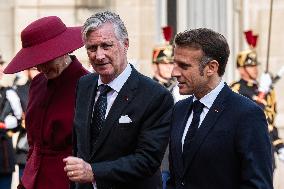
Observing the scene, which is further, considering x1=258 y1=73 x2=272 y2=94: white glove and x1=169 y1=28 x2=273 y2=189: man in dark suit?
x1=258 y1=73 x2=272 y2=94: white glove

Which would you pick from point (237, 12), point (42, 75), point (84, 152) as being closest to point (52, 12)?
point (237, 12)

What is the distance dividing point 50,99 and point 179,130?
4.66ft

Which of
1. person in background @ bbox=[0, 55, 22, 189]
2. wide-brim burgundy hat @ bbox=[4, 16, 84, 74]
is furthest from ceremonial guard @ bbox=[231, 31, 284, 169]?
wide-brim burgundy hat @ bbox=[4, 16, 84, 74]

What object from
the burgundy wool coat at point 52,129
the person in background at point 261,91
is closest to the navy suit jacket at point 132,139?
the burgundy wool coat at point 52,129

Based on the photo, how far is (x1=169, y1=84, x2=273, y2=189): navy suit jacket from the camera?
5676 mm

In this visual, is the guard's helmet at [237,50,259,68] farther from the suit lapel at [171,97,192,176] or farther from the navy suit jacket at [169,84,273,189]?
the navy suit jacket at [169,84,273,189]

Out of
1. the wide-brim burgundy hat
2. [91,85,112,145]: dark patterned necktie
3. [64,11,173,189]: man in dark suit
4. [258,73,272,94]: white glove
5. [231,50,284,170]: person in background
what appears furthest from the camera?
[258,73,272,94]: white glove

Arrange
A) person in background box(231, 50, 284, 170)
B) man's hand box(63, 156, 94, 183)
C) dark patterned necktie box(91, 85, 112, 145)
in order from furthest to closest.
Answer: person in background box(231, 50, 284, 170), dark patterned necktie box(91, 85, 112, 145), man's hand box(63, 156, 94, 183)

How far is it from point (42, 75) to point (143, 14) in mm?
8007

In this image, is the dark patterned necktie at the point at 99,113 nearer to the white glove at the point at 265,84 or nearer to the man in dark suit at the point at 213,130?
the man in dark suit at the point at 213,130

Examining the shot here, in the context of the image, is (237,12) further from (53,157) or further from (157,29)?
(53,157)

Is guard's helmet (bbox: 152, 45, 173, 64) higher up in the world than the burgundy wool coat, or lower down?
lower down

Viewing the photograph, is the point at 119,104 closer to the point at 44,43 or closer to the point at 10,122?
the point at 44,43

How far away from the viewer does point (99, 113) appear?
20.9ft
